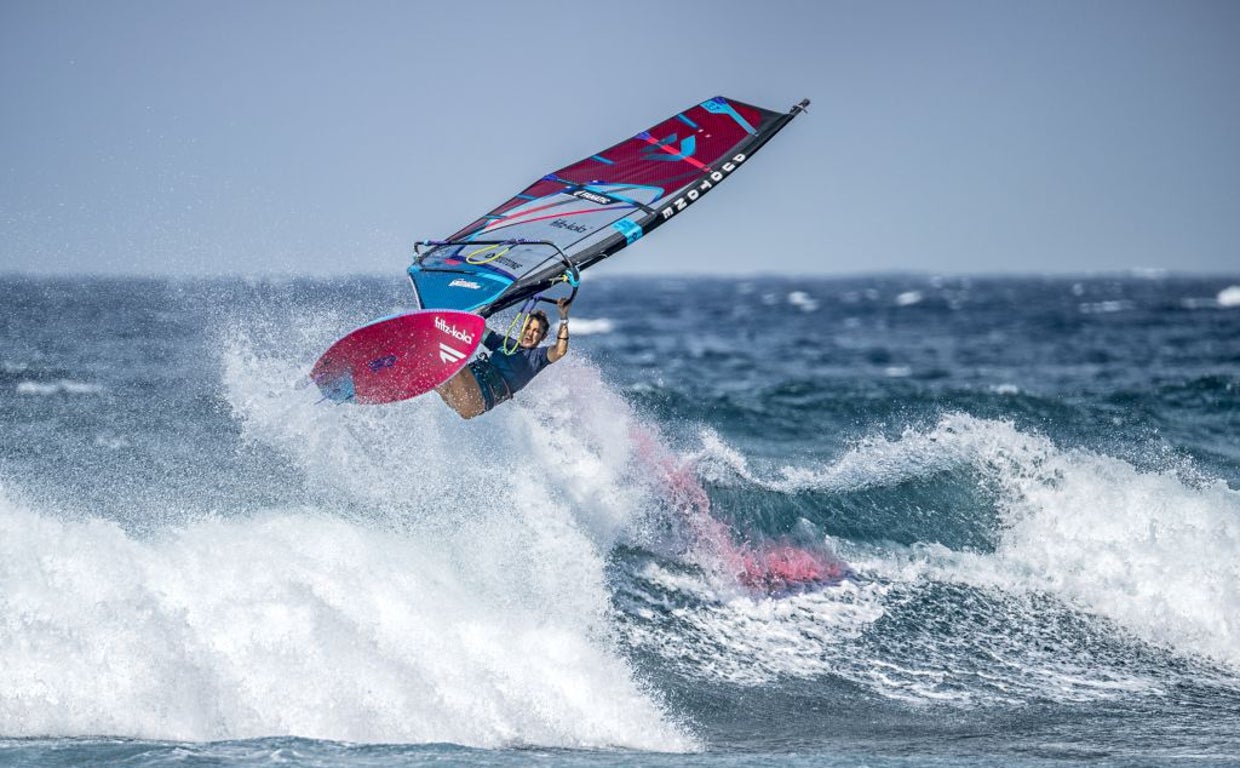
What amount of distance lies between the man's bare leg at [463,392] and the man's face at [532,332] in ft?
1.57

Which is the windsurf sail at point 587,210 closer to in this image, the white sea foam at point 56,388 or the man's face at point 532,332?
the man's face at point 532,332

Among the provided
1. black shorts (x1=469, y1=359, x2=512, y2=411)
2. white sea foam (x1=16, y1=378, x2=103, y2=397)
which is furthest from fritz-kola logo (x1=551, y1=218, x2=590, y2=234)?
white sea foam (x1=16, y1=378, x2=103, y2=397)

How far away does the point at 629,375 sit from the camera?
23219 mm

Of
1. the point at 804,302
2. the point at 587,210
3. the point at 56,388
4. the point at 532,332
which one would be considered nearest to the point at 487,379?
the point at 532,332

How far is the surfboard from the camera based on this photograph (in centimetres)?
831

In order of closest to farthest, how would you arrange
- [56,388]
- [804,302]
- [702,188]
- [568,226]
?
[568,226], [702,188], [56,388], [804,302]

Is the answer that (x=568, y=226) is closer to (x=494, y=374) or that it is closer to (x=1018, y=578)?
(x=494, y=374)

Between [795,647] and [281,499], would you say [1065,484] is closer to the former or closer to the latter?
[795,647]

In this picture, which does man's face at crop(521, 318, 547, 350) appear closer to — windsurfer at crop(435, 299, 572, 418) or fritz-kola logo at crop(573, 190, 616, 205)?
windsurfer at crop(435, 299, 572, 418)

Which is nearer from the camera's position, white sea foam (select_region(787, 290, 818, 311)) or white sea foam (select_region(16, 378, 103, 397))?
white sea foam (select_region(16, 378, 103, 397))

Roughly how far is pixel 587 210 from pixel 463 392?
6.92 feet

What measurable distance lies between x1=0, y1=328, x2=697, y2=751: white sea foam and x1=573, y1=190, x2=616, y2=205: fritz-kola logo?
8.10ft

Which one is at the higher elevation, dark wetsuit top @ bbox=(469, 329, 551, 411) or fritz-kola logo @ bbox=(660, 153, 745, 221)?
fritz-kola logo @ bbox=(660, 153, 745, 221)

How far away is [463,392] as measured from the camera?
8.88 m
